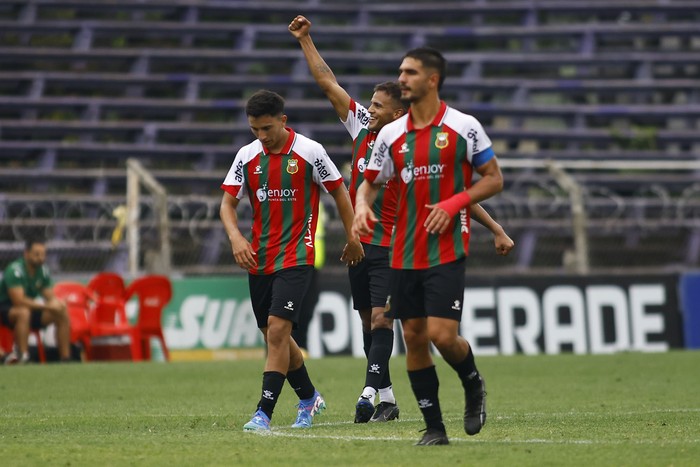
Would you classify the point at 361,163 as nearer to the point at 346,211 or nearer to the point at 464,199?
the point at 346,211

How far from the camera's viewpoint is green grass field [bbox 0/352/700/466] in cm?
651

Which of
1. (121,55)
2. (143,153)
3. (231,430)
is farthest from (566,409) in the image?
(121,55)

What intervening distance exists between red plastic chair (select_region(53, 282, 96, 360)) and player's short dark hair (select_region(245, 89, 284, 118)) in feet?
33.1

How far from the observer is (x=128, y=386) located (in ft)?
42.9

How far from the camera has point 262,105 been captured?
8242 millimetres

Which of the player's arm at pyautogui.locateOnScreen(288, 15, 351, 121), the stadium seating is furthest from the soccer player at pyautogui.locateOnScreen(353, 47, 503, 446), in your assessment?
the stadium seating

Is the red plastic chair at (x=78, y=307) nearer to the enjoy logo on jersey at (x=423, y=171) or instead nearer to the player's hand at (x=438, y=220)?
the enjoy logo on jersey at (x=423, y=171)

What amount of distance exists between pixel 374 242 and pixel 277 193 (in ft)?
3.55

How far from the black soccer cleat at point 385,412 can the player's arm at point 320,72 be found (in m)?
2.07

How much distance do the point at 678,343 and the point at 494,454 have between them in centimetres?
1357

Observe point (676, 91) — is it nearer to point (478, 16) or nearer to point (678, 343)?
point (478, 16)

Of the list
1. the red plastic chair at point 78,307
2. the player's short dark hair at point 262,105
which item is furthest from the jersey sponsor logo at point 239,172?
the red plastic chair at point 78,307

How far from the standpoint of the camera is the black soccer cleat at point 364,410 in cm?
877

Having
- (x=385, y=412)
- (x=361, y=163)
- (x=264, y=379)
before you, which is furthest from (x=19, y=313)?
(x=264, y=379)
